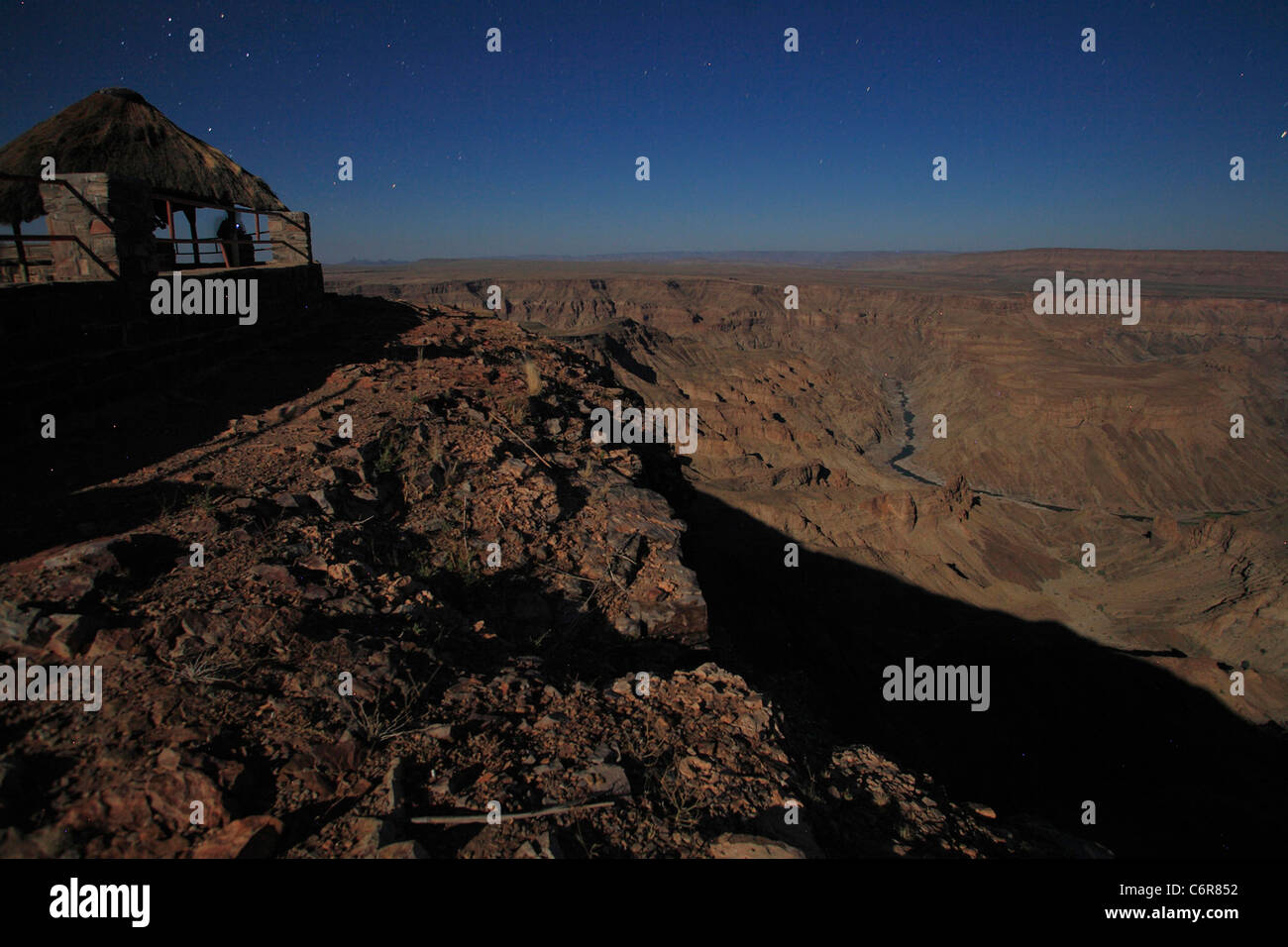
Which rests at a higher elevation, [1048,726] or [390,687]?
[390,687]

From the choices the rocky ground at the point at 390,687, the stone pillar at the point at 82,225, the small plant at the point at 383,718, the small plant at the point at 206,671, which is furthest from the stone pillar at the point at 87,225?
the small plant at the point at 383,718

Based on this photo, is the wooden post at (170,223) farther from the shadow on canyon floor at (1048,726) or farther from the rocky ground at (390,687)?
the shadow on canyon floor at (1048,726)

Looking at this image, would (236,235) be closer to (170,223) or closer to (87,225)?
(170,223)

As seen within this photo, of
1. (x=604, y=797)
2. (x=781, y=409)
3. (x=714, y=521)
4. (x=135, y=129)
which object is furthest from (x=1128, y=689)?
(x=781, y=409)

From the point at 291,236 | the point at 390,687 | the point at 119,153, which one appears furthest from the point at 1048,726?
the point at 119,153

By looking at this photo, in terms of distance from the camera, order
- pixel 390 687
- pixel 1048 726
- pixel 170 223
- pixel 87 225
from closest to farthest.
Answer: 1. pixel 390 687
2. pixel 87 225
3. pixel 170 223
4. pixel 1048 726

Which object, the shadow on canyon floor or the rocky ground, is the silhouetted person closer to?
the rocky ground
